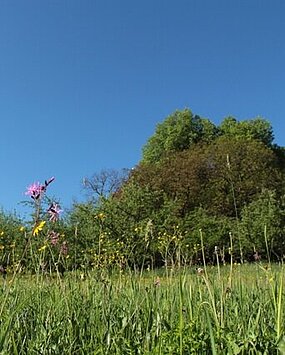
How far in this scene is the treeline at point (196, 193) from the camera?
18.7 meters

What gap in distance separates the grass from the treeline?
10502 mm

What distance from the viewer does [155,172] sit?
3319 cm

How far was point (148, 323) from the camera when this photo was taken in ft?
8.05

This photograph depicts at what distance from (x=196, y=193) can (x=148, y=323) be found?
29.1 metres

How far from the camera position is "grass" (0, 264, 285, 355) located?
1.88 m

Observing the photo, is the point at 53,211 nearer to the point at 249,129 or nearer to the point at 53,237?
the point at 53,237

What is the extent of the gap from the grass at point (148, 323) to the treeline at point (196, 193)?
34.5ft

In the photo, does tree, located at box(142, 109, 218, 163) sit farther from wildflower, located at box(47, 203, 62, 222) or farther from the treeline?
wildflower, located at box(47, 203, 62, 222)

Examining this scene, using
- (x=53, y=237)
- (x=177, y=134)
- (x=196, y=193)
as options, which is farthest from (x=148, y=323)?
(x=177, y=134)

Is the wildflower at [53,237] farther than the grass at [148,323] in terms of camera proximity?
Yes

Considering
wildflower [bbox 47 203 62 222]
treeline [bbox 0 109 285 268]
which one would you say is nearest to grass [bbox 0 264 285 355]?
wildflower [bbox 47 203 62 222]

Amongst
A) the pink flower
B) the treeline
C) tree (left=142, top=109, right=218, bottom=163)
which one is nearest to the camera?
the pink flower

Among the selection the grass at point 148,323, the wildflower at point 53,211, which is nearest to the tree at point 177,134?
the grass at point 148,323

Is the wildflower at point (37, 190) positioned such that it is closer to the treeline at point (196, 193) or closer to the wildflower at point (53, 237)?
the wildflower at point (53, 237)
